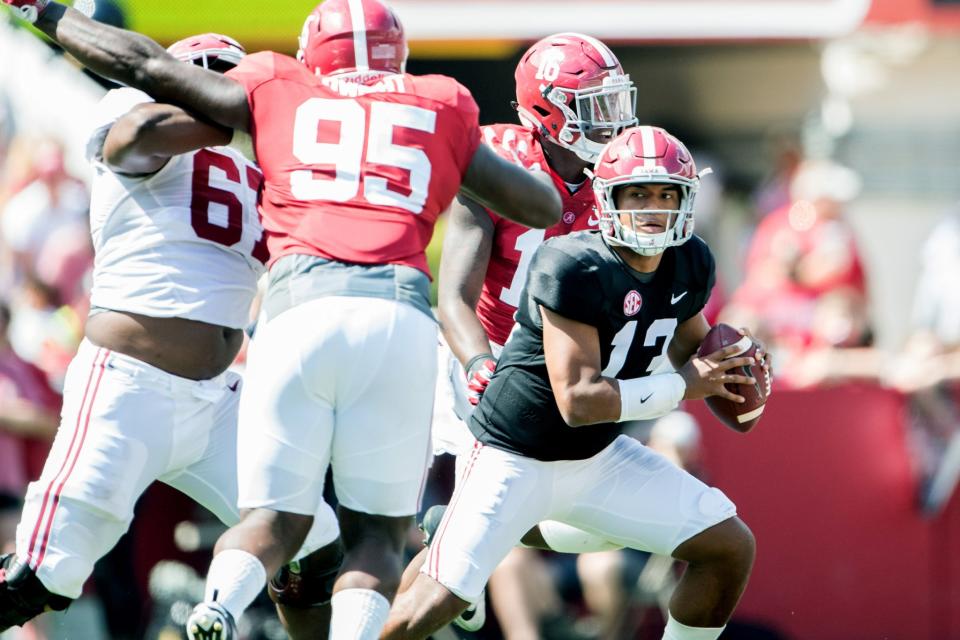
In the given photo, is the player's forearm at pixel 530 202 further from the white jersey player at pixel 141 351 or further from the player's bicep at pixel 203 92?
the white jersey player at pixel 141 351

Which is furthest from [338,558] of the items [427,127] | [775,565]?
[775,565]

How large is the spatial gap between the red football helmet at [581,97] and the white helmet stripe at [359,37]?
0.98 metres

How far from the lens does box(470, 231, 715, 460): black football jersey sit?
448 centimetres

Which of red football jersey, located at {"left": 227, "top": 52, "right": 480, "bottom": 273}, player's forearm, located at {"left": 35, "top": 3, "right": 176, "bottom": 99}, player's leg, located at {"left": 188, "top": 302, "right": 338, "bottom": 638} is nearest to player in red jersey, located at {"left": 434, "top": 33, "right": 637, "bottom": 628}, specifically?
red football jersey, located at {"left": 227, "top": 52, "right": 480, "bottom": 273}

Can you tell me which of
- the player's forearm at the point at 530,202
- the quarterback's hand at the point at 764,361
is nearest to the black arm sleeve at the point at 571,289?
the player's forearm at the point at 530,202

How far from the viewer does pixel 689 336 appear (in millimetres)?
4891

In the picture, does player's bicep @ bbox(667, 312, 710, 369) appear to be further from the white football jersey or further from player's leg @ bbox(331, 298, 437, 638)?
the white football jersey

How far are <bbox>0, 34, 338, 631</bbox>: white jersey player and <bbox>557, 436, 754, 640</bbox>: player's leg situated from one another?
878 millimetres

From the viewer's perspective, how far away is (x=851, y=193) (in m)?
11.2

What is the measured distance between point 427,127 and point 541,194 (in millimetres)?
433

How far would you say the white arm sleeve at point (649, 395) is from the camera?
4.48 meters

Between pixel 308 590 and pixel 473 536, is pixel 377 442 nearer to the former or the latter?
pixel 473 536

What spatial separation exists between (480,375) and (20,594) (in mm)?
1511

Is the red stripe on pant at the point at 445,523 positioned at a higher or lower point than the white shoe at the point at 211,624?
lower
